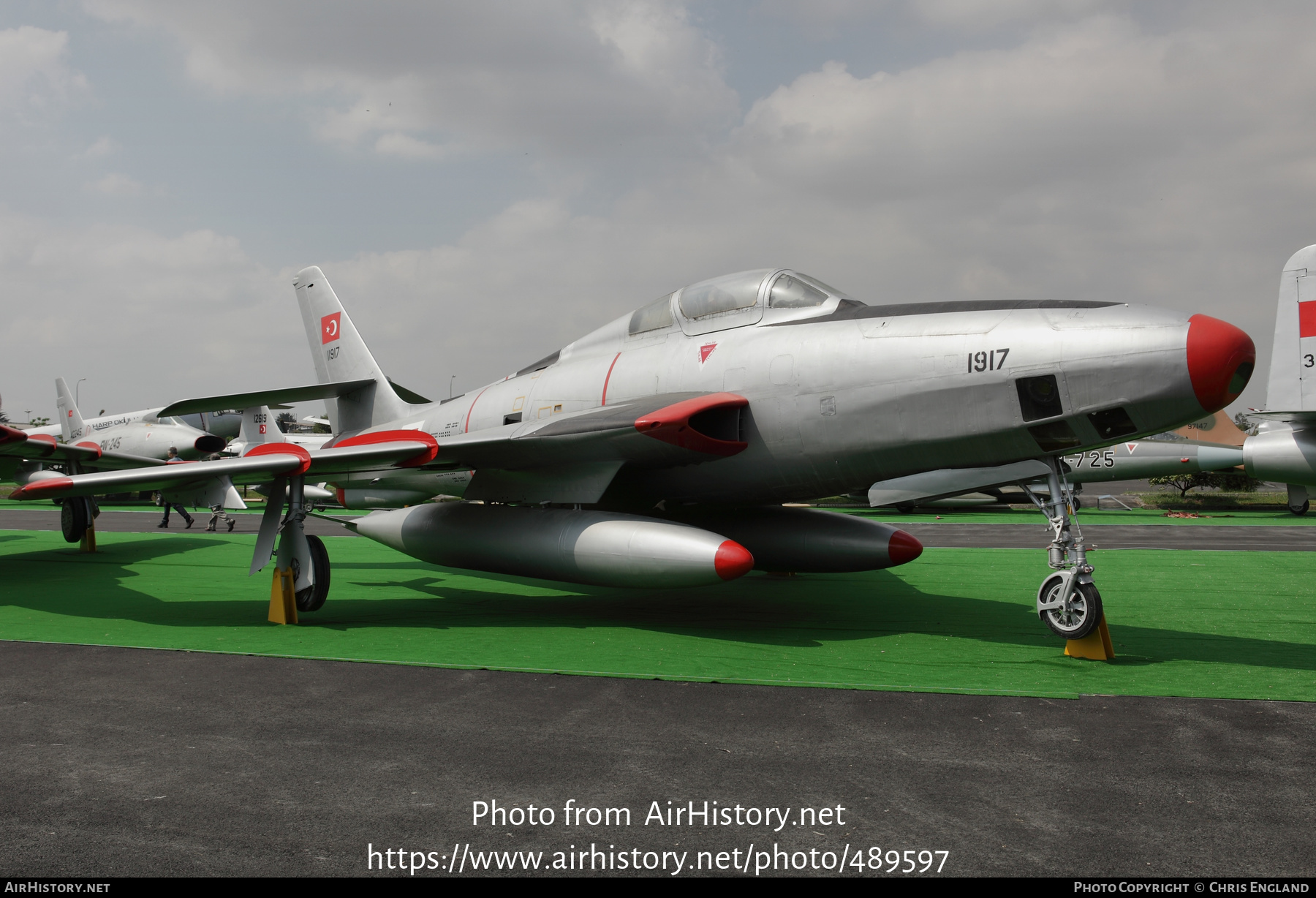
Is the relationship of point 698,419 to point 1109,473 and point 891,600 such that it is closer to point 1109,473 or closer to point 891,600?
point 891,600

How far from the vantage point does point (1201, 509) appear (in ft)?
91.4

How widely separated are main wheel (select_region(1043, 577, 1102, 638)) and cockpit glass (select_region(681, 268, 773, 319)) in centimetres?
353

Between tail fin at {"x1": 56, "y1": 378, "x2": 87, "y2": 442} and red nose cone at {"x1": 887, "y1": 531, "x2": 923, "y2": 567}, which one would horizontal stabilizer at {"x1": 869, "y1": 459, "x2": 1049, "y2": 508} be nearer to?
red nose cone at {"x1": 887, "y1": 531, "x2": 923, "y2": 567}

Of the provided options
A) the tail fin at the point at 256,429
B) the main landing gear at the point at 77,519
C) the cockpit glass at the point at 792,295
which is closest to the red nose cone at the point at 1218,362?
the cockpit glass at the point at 792,295

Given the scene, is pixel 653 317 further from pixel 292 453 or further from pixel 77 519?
pixel 77 519

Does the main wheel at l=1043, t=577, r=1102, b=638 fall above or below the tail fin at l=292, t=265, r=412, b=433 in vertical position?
below

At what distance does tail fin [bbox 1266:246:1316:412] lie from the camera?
410 inches

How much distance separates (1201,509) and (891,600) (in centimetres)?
2480

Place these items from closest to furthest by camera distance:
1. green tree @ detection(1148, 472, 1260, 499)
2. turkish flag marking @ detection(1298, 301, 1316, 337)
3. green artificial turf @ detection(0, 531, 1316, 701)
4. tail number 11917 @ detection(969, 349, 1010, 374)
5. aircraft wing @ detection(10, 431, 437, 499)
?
green artificial turf @ detection(0, 531, 1316, 701), tail number 11917 @ detection(969, 349, 1010, 374), aircraft wing @ detection(10, 431, 437, 499), turkish flag marking @ detection(1298, 301, 1316, 337), green tree @ detection(1148, 472, 1260, 499)

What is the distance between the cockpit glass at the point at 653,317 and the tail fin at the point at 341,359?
4.32 meters

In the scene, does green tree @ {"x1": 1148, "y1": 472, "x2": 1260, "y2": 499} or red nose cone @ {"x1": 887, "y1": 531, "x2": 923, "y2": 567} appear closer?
red nose cone @ {"x1": 887, "y1": 531, "x2": 923, "y2": 567}

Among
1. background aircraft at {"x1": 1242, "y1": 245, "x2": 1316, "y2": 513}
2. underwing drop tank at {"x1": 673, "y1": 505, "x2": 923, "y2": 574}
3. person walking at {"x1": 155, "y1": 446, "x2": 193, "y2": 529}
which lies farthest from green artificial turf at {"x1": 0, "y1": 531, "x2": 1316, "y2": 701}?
person walking at {"x1": 155, "y1": 446, "x2": 193, "y2": 529}

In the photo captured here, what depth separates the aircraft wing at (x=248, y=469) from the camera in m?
7.46

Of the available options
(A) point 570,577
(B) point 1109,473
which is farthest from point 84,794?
(B) point 1109,473
